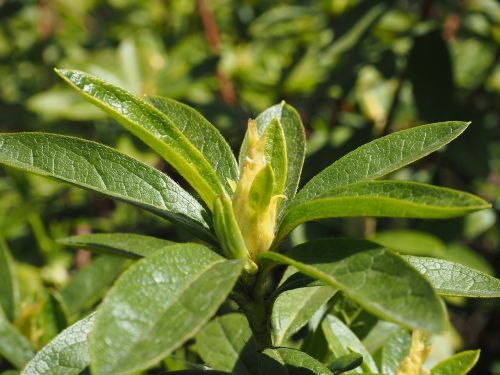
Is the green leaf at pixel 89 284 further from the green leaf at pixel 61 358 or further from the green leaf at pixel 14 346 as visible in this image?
the green leaf at pixel 61 358

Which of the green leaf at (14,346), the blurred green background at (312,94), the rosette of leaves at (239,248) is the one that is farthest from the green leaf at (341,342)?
the blurred green background at (312,94)

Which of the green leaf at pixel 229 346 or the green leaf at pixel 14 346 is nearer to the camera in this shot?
the green leaf at pixel 229 346

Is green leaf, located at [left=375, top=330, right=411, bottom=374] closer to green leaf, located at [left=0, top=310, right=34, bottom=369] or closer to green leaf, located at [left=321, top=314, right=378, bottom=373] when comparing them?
green leaf, located at [left=321, top=314, right=378, bottom=373]

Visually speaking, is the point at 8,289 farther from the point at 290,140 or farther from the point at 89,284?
the point at 290,140

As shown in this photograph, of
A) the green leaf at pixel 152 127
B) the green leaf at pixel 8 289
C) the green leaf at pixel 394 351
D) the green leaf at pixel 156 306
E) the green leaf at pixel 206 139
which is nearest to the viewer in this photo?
the green leaf at pixel 156 306

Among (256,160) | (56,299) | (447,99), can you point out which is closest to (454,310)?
(447,99)

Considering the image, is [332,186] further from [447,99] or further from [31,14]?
[31,14]
